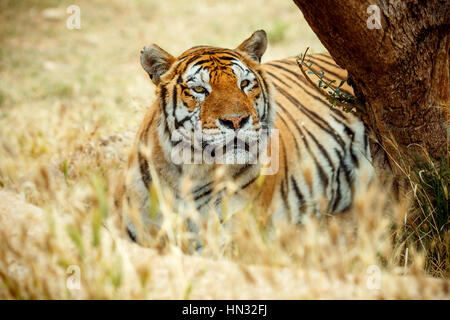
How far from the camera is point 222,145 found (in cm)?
275

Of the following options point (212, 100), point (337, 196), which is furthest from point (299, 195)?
point (212, 100)

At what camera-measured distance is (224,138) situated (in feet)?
8.82

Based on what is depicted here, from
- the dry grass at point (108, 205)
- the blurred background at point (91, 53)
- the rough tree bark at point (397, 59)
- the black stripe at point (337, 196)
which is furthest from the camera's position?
the blurred background at point (91, 53)

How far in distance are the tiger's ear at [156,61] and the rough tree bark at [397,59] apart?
1051mm

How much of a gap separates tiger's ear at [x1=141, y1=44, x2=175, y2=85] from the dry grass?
0.75 meters

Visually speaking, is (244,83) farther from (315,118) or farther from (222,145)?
(315,118)

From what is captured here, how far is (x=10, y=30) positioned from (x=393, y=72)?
371 inches

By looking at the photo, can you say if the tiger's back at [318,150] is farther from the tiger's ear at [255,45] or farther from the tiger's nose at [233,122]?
the tiger's nose at [233,122]

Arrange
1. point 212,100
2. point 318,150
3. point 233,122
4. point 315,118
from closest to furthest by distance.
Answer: point 233,122 < point 212,100 < point 318,150 < point 315,118

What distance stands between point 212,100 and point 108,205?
3.09 ft

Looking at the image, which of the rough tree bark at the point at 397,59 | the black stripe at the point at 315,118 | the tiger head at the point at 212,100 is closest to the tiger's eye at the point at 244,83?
the tiger head at the point at 212,100

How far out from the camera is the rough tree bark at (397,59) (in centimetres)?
213
